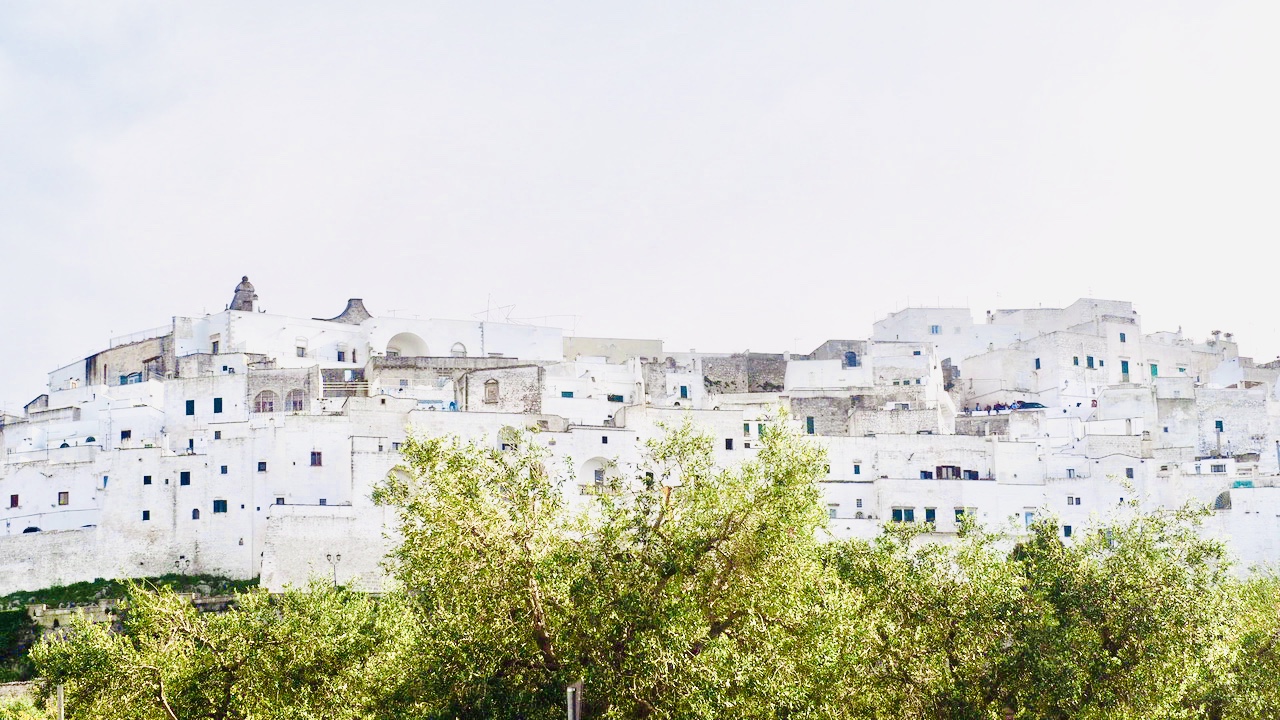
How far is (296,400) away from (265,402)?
1.18 meters

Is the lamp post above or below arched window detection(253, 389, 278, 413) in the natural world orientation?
below

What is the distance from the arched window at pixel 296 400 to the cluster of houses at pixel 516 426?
12cm

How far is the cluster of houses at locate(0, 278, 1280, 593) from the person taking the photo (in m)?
51.1

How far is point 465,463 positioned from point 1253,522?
3737 cm

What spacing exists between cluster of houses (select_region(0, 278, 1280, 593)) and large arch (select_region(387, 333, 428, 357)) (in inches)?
3.6

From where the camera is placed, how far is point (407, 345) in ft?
220

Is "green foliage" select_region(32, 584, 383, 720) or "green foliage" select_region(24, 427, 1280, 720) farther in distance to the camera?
"green foliage" select_region(32, 584, 383, 720)

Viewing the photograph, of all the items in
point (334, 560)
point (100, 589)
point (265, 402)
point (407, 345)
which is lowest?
point (100, 589)

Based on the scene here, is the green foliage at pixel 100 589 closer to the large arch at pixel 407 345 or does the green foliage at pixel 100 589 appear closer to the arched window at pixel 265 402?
the arched window at pixel 265 402

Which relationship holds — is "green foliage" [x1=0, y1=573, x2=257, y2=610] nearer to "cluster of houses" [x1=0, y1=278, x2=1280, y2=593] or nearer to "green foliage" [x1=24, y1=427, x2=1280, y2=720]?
"cluster of houses" [x1=0, y1=278, x2=1280, y2=593]

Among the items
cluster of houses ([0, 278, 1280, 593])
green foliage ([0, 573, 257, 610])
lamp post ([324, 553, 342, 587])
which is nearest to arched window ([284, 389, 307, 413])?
cluster of houses ([0, 278, 1280, 593])

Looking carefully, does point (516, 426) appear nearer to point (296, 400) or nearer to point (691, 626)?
point (296, 400)

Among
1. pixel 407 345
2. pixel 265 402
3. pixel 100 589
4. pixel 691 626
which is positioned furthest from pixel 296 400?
pixel 691 626

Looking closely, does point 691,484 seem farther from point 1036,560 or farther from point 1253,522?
point 1253,522
